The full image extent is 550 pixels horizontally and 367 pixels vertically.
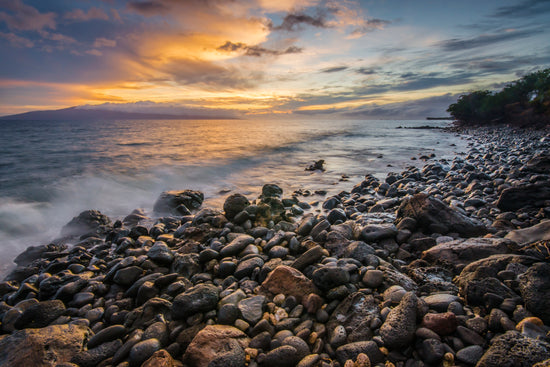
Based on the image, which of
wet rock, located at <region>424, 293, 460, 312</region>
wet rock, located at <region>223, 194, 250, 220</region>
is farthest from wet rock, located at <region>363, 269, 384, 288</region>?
wet rock, located at <region>223, 194, 250, 220</region>

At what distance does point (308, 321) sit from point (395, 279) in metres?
1.14

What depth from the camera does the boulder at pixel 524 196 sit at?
4754 mm

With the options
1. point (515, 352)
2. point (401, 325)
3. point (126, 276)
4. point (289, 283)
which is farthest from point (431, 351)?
point (126, 276)

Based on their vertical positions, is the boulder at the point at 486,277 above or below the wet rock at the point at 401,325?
above

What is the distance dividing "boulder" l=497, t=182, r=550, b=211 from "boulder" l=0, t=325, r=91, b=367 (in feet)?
24.1

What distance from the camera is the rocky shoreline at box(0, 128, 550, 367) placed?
1.97 m

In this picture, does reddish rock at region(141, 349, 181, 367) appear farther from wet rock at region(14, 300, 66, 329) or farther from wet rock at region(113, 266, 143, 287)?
wet rock at region(14, 300, 66, 329)

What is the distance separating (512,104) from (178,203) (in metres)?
54.5

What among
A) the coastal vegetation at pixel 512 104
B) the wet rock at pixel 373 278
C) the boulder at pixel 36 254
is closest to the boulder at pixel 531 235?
the wet rock at pixel 373 278

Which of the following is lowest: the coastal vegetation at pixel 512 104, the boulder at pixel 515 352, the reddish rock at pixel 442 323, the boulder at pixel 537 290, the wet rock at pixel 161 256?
the wet rock at pixel 161 256

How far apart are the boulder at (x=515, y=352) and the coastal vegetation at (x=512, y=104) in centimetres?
3809

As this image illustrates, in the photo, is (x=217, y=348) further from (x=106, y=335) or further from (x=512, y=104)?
(x=512, y=104)

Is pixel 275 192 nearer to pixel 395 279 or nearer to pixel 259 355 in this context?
pixel 395 279

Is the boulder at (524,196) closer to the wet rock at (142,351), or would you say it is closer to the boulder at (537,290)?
the boulder at (537,290)
